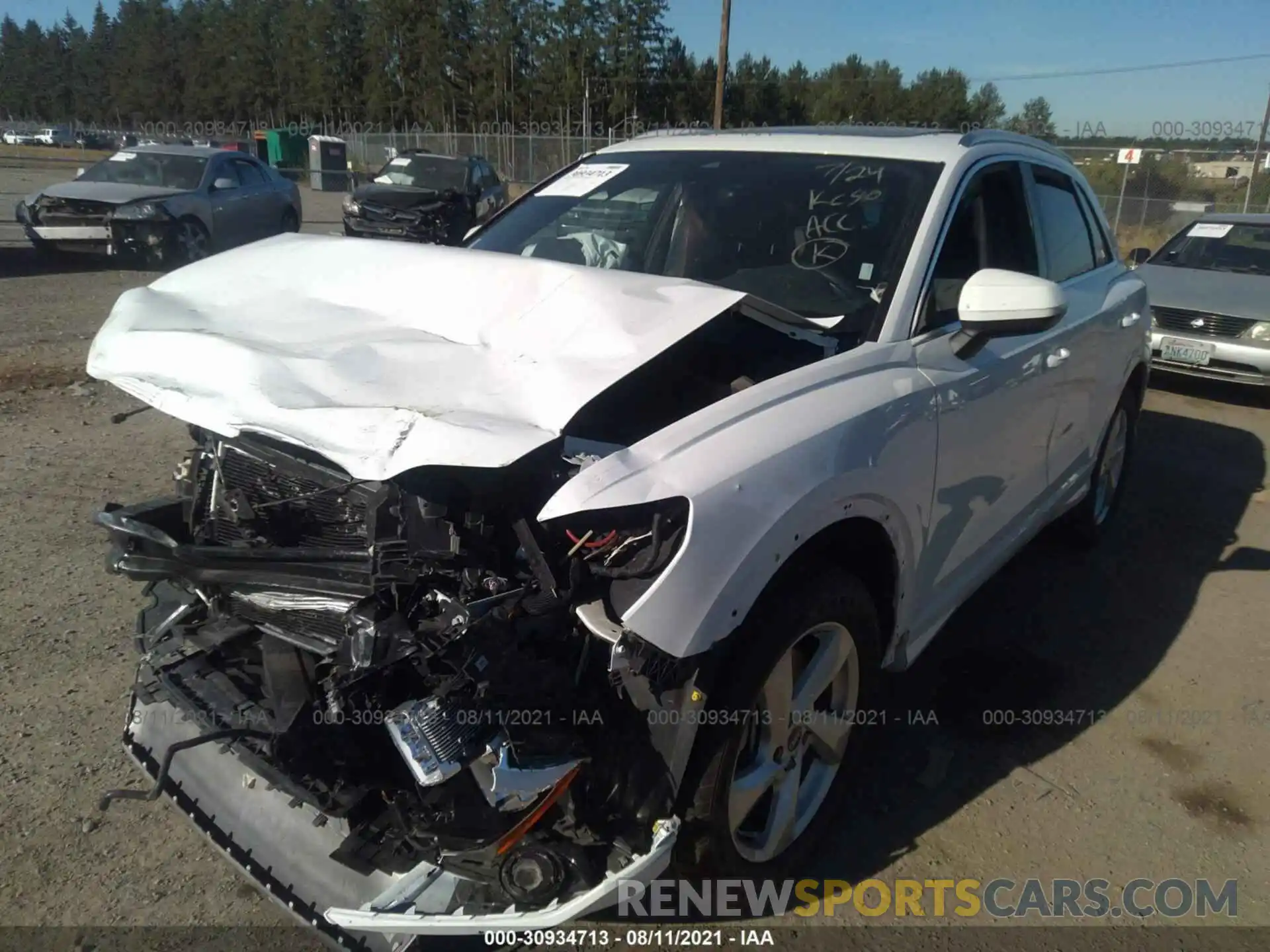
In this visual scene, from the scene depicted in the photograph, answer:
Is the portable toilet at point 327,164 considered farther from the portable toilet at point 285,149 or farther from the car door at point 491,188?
the car door at point 491,188

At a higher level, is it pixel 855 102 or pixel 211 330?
pixel 855 102

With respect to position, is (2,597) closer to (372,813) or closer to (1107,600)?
(372,813)

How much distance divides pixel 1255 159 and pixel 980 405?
83.7ft

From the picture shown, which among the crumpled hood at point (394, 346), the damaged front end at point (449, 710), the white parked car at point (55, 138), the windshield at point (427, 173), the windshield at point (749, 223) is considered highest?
the white parked car at point (55, 138)

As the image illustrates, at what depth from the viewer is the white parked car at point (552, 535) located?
6.23 ft

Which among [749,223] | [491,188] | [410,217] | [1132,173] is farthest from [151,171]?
[1132,173]

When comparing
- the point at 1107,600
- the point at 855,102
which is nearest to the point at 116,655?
the point at 1107,600

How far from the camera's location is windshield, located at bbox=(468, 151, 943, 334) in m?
2.95

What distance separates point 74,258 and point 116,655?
12599mm

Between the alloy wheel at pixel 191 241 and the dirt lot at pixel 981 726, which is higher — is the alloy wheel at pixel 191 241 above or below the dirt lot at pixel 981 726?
above

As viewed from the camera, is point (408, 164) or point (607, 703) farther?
point (408, 164)

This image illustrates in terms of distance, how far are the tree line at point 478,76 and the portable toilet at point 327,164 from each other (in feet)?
39.9

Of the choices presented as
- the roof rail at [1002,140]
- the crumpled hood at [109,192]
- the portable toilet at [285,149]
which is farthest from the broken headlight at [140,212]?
the portable toilet at [285,149]

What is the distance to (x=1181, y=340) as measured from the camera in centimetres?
859
